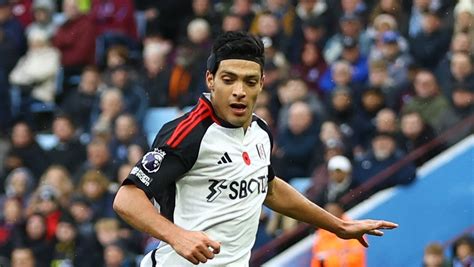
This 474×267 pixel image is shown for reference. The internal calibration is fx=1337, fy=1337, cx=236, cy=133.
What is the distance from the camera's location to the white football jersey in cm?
598

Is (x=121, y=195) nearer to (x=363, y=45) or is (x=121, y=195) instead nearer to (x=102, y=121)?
(x=363, y=45)

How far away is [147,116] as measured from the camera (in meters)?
15.2

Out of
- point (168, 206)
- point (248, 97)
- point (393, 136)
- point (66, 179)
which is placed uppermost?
point (248, 97)

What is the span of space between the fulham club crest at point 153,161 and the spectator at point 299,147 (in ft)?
23.4

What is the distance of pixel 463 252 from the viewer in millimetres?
11602

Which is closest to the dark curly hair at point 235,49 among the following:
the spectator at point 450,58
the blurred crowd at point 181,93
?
the blurred crowd at point 181,93

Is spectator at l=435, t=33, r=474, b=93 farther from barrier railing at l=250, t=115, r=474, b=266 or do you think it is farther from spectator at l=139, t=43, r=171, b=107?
spectator at l=139, t=43, r=171, b=107

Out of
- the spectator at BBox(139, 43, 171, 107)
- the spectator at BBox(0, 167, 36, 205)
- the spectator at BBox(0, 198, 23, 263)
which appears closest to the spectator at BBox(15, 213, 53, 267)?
the spectator at BBox(0, 198, 23, 263)

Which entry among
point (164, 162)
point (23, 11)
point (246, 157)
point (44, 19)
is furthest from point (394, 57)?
point (164, 162)

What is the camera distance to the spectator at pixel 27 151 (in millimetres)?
15133

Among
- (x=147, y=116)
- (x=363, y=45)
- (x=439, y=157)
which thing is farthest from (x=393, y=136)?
(x=147, y=116)

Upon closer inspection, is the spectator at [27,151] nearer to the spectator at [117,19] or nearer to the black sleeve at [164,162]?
the spectator at [117,19]

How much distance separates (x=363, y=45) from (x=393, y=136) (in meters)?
1.69

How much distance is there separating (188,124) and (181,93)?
897 centimetres
